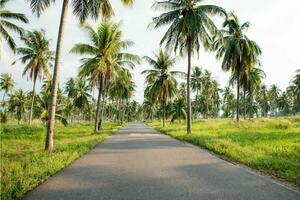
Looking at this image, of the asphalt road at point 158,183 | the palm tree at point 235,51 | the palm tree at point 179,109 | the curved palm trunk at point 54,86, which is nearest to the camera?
the asphalt road at point 158,183

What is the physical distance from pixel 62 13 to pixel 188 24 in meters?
11.7

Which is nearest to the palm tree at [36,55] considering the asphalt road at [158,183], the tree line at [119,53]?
the tree line at [119,53]

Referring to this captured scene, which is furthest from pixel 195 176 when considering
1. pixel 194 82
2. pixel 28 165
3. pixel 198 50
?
pixel 194 82

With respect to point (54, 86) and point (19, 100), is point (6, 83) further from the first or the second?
point (54, 86)

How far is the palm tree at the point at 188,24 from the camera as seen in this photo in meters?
23.7

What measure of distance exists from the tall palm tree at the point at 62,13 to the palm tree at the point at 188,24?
8.36 metres

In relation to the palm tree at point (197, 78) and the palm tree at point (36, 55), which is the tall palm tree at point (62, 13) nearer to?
the palm tree at point (36, 55)

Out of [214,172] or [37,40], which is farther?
[37,40]

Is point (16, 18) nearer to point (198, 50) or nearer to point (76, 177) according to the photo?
point (198, 50)

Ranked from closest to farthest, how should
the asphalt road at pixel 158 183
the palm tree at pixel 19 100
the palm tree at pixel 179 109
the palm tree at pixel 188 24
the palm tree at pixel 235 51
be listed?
the asphalt road at pixel 158 183, the palm tree at pixel 188 24, the palm tree at pixel 235 51, the palm tree at pixel 179 109, the palm tree at pixel 19 100

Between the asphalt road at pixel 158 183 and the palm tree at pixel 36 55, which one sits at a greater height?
the palm tree at pixel 36 55

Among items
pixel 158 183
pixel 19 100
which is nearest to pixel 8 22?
pixel 158 183

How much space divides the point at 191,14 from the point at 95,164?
17034mm

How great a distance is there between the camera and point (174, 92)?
42.3 m
